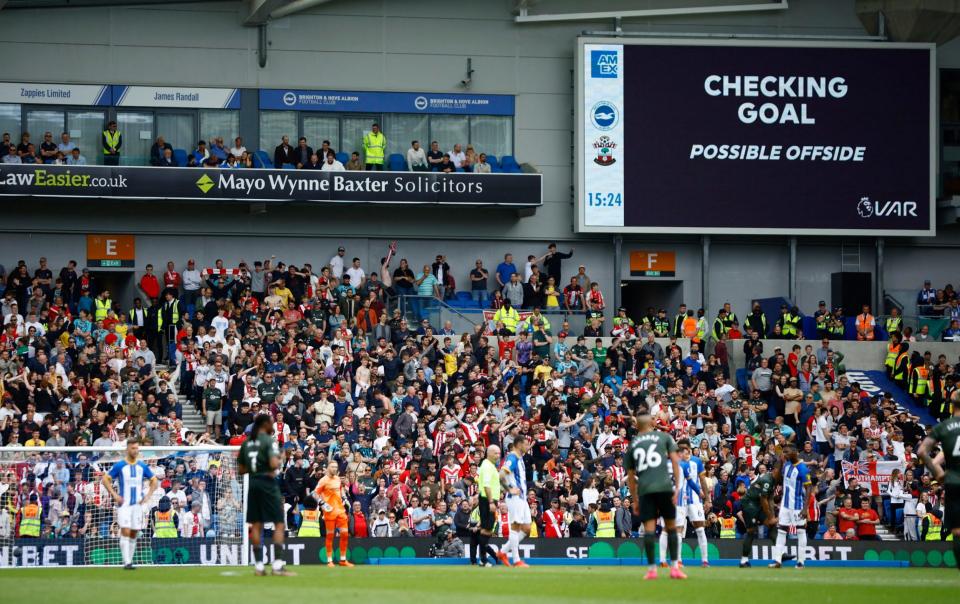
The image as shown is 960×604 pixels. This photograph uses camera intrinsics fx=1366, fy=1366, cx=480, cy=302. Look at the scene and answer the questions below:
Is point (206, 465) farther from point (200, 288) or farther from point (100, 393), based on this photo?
point (200, 288)

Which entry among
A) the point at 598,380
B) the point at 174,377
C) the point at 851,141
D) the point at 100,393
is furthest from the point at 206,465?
the point at 851,141

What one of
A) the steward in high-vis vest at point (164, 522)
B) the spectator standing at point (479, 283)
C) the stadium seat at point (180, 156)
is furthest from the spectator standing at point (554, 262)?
the steward in high-vis vest at point (164, 522)

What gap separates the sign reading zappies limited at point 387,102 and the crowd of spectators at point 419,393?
15.2 feet

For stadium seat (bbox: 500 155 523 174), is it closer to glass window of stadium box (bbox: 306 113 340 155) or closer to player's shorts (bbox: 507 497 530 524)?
glass window of stadium box (bbox: 306 113 340 155)

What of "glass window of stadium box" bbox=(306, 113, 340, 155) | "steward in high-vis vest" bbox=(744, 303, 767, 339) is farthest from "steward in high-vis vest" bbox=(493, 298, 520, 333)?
"glass window of stadium box" bbox=(306, 113, 340, 155)

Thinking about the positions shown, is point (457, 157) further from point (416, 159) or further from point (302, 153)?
point (302, 153)

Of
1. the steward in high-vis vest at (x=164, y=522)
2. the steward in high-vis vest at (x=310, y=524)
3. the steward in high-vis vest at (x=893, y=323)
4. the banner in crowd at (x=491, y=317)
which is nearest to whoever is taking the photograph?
the steward in high-vis vest at (x=164, y=522)

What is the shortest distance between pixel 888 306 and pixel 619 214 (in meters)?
8.37

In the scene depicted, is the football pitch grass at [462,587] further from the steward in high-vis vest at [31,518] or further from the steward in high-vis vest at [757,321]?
the steward in high-vis vest at [757,321]

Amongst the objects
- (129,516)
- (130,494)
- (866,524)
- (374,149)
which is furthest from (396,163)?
(129,516)

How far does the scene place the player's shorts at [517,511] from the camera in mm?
20438

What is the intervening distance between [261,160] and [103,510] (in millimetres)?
16248

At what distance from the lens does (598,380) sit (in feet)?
99.2

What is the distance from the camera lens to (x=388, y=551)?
23844 millimetres
